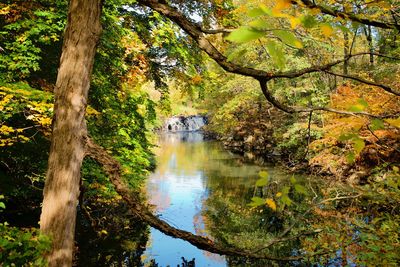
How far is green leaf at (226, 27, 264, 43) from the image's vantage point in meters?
1.02

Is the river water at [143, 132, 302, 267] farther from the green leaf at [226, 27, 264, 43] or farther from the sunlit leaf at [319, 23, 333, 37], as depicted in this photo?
the green leaf at [226, 27, 264, 43]

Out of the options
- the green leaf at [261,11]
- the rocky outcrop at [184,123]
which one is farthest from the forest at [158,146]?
the rocky outcrop at [184,123]

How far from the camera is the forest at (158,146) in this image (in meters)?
2.40

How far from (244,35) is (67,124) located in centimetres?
242

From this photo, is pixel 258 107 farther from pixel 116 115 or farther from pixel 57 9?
pixel 57 9

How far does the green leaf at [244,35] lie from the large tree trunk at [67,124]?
2.36 meters

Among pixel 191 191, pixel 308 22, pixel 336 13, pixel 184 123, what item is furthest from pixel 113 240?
pixel 184 123

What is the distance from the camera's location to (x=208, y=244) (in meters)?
3.17

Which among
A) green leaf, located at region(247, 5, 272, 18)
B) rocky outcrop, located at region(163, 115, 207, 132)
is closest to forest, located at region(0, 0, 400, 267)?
green leaf, located at region(247, 5, 272, 18)

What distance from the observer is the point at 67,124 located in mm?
3084

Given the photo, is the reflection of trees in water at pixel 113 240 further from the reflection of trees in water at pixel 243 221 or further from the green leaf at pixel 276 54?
the green leaf at pixel 276 54

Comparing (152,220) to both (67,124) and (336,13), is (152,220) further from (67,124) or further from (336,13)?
(336,13)

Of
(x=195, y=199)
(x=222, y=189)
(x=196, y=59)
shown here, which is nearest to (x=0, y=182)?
(x=196, y=59)

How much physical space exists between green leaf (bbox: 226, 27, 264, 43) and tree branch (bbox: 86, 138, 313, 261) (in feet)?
7.92
